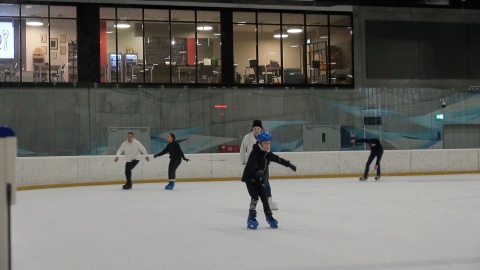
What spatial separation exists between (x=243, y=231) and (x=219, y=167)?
11740 millimetres

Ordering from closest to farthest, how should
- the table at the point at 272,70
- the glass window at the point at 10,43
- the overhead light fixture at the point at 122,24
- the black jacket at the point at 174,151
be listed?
the black jacket at the point at 174,151 < the glass window at the point at 10,43 < the overhead light fixture at the point at 122,24 < the table at the point at 272,70

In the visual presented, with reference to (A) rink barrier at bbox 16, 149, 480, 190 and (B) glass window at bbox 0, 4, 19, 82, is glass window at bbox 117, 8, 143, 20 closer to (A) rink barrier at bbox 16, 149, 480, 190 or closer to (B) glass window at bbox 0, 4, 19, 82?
(B) glass window at bbox 0, 4, 19, 82

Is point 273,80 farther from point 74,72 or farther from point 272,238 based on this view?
point 272,238

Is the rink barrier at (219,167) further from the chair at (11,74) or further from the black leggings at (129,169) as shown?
the chair at (11,74)

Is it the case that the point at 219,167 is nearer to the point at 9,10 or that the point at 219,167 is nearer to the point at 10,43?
the point at 10,43

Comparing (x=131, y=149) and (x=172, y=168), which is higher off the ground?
(x=131, y=149)

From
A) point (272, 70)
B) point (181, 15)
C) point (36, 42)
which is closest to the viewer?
point (36, 42)

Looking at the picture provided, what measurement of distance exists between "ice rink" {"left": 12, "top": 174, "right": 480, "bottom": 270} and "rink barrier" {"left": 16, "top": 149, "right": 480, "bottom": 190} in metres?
2.55

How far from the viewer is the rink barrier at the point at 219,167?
1827 centimetres

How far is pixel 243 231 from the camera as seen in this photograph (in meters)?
8.78

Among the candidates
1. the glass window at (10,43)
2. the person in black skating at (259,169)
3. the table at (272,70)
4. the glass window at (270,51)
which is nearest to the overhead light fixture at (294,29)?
the glass window at (270,51)

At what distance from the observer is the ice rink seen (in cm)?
643

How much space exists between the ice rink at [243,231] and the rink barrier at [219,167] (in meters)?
2.55

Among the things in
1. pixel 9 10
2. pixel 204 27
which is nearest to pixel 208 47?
pixel 204 27
